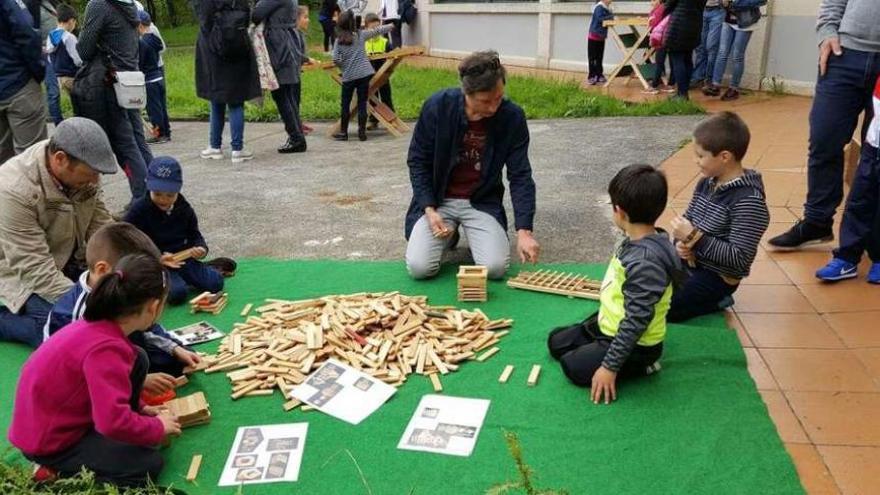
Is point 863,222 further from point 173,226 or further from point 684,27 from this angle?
point 684,27

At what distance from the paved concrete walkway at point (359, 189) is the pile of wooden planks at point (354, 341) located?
1274 mm

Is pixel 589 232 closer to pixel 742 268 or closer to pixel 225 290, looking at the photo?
pixel 742 268

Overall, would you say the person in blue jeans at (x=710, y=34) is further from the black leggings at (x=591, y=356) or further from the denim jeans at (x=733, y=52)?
the black leggings at (x=591, y=356)

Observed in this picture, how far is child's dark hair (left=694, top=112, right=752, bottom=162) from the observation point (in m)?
4.12

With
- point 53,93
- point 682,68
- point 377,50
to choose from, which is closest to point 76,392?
point 377,50

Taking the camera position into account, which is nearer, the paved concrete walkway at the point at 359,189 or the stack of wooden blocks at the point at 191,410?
the stack of wooden blocks at the point at 191,410

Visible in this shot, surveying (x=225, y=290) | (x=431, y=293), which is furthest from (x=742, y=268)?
(x=225, y=290)

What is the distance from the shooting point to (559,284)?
5.02m

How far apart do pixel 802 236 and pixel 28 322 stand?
521 cm

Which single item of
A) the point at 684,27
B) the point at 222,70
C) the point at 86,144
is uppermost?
the point at 684,27

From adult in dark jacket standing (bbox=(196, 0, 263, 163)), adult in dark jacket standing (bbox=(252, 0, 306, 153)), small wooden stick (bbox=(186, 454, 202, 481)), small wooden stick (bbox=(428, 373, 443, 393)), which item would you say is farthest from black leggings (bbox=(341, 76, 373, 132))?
small wooden stick (bbox=(186, 454, 202, 481))

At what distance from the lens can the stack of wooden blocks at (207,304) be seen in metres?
4.94

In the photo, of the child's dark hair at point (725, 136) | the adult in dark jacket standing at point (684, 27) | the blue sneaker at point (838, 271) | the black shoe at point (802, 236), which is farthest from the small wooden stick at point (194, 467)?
the adult in dark jacket standing at point (684, 27)

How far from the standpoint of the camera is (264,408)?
3748 mm
